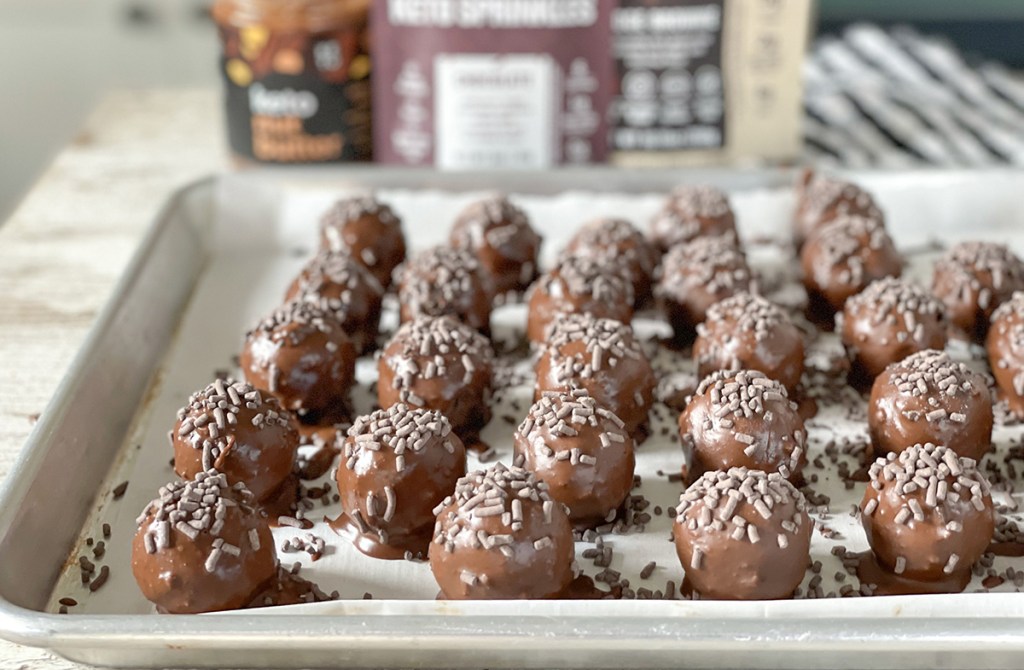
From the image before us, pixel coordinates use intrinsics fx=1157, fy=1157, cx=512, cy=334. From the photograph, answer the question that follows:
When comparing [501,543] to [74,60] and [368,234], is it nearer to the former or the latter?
[368,234]

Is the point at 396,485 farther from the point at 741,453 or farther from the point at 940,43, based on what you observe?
the point at 940,43

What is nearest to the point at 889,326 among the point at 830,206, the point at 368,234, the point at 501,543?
the point at 830,206

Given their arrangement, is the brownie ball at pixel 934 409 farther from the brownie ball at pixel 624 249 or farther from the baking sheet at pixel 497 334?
the brownie ball at pixel 624 249

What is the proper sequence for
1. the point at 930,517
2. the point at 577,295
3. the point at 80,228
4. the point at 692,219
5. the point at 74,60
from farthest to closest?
the point at 74,60
the point at 80,228
the point at 692,219
the point at 577,295
the point at 930,517

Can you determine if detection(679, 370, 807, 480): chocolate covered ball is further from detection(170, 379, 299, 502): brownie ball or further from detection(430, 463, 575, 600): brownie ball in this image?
detection(170, 379, 299, 502): brownie ball

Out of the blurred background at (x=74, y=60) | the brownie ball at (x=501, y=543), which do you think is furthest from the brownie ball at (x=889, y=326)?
the blurred background at (x=74, y=60)
